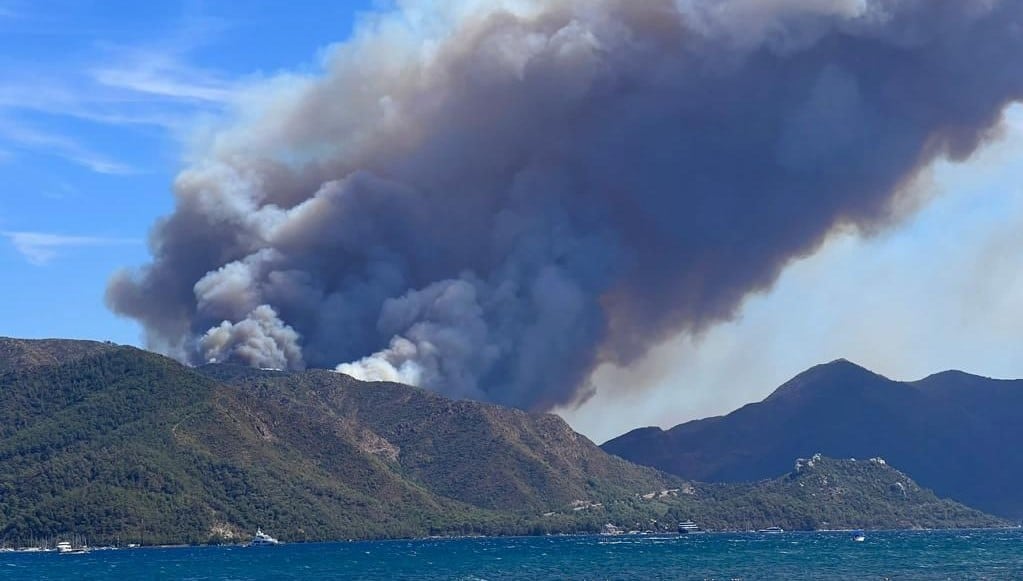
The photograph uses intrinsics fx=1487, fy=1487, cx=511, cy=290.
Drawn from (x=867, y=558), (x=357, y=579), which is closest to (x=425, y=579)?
(x=357, y=579)

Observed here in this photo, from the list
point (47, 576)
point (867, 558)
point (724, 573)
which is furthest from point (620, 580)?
point (47, 576)

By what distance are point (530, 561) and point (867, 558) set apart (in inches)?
1766

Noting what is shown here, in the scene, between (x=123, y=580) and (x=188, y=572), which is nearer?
(x=123, y=580)

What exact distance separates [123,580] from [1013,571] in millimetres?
99725

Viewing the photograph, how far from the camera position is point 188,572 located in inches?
7338

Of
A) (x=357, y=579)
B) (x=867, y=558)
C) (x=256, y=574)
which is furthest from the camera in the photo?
(x=867, y=558)

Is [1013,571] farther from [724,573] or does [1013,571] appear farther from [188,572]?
[188,572]

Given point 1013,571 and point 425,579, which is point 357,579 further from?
point 1013,571

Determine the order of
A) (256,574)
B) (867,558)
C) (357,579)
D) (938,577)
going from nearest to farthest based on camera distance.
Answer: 1. (938,577)
2. (357,579)
3. (256,574)
4. (867,558)

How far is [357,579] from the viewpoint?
543ft

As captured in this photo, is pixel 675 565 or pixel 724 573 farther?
pixel 675 565

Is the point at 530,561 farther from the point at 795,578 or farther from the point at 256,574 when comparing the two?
the point at 795,578

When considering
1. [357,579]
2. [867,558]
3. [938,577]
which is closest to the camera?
[938,577]

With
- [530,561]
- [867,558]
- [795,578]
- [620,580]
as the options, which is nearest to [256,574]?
[530,561]
